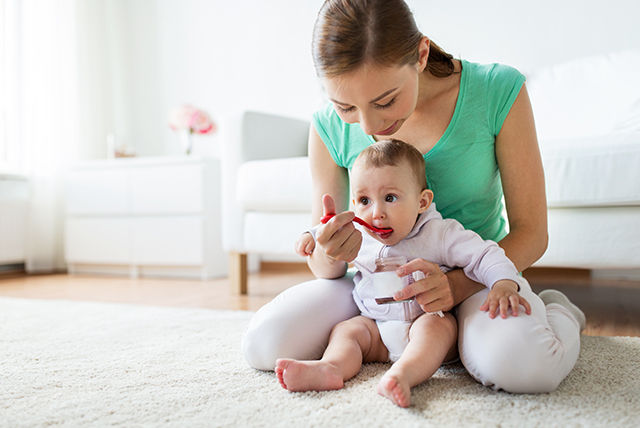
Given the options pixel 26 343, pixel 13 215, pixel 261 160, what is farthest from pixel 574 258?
pixel 13 215

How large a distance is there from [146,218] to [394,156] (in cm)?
207

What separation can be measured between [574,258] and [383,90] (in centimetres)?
81

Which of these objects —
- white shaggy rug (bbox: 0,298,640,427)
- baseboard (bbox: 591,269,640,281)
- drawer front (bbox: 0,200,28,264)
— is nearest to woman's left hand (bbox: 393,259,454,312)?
white shaggy rug (bbox: 0,298,640,427)

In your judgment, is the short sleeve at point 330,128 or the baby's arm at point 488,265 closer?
the baby's arm at point 488,265

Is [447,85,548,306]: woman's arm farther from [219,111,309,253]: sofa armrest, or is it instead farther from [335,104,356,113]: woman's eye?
[219,111,309,253]: sofa armrest

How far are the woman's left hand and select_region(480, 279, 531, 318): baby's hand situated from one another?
0.06 metres

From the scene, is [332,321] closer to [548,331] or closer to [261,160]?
[548,331]

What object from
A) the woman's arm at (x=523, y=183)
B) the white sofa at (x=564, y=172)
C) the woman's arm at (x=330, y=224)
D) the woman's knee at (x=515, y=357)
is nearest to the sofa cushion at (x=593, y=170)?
the white sofa at (x=564, y=172)

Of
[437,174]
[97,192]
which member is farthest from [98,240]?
[437,174]

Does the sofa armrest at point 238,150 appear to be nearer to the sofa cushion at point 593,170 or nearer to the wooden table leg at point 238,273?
the wooden table leg at point 238,273

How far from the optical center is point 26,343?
119 cm

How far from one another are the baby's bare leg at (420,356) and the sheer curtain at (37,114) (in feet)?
9.31

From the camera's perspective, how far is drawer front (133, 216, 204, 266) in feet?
8.55

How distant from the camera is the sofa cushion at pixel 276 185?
70.1 inches
